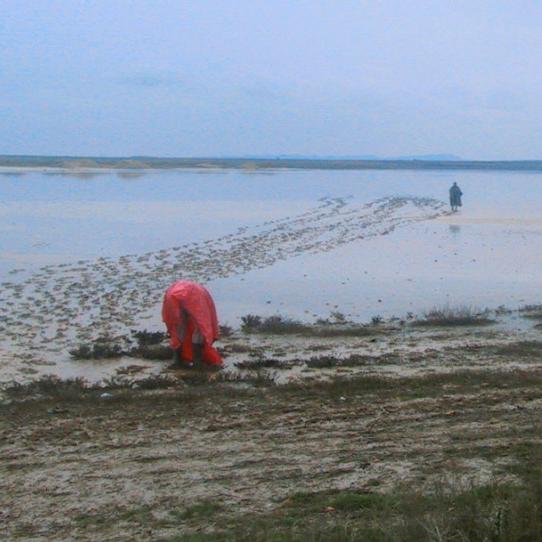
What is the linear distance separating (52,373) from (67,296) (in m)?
6.09

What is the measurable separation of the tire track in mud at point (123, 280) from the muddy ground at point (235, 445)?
346 cm

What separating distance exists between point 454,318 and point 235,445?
756 centimetres

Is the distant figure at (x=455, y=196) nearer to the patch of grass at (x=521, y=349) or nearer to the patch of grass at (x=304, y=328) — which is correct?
the patch of grass at (x=304, y=328)

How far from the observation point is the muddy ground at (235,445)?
6.19 metres

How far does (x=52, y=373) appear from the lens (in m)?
11.1

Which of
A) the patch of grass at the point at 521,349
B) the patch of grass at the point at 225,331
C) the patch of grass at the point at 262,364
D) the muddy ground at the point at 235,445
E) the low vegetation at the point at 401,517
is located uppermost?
the low vegetation at the point at 401,517

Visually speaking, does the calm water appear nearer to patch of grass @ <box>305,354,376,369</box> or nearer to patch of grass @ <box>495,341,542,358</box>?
patch of grass @ <box>495,341,542,358</box>

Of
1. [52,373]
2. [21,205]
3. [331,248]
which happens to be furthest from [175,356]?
[21,205]

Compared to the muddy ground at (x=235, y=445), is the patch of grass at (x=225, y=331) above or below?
below

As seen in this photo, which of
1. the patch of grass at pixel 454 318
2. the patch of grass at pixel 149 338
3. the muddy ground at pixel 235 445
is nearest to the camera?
the muddy ground at pixel 235 445

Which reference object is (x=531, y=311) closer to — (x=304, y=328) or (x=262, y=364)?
(x=304, y=328)

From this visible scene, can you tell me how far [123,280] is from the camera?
19.0 metres

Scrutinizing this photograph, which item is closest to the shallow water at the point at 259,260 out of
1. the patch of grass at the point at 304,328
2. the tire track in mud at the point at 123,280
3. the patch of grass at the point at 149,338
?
the tire track in mud at the point at 123,280

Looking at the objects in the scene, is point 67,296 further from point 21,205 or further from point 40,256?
point 21,205
